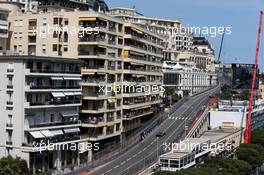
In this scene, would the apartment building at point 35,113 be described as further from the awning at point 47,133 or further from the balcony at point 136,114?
the balcony at point 136,114

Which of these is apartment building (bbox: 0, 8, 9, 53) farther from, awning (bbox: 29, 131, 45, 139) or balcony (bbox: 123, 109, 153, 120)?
awning (bbox: 29, 131, 45, 139)

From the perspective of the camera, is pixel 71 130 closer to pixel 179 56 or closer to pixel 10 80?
pixel 10 80

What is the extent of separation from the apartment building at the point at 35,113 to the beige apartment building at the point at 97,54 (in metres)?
6.11

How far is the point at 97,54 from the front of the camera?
64312mm

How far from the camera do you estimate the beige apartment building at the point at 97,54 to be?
63719 mm

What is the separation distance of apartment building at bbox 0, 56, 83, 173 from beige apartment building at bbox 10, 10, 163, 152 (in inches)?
240

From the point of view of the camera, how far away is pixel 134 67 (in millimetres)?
77062

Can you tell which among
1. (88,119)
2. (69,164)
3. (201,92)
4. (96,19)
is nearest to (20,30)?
(96,19)

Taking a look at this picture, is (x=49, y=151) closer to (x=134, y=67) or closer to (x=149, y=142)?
(x=149, y=142)

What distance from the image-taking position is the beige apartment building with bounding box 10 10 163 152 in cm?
6372

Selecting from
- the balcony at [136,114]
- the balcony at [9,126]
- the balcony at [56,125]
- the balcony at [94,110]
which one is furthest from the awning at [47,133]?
the balcony at [136,114]

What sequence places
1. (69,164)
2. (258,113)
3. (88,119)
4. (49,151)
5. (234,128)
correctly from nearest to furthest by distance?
Result: (49,151) → (69,164) → (88,119) → (234,128) → (258,113)

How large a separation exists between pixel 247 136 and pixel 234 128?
9889 mm

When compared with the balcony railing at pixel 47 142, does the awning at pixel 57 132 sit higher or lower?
higher
